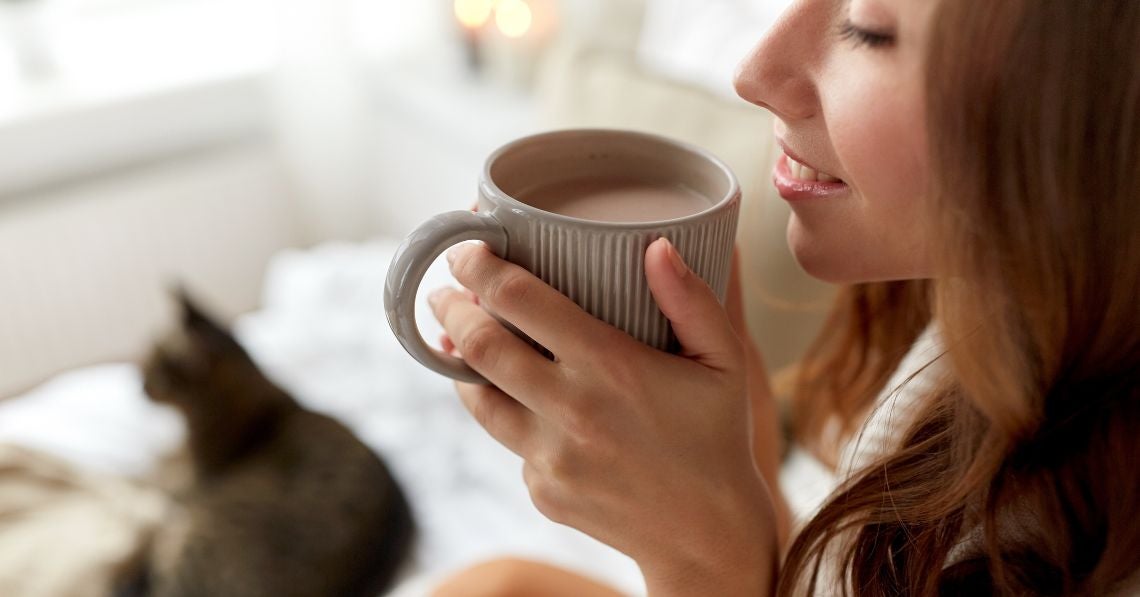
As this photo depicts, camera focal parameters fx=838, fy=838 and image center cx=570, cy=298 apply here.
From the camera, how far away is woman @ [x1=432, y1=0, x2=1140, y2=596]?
1.40 ft

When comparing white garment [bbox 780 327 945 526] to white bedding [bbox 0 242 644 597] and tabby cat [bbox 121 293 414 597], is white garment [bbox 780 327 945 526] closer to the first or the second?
white bedding [bbox 0 242 644 597]

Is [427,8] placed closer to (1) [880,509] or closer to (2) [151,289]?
(2) [151,289]

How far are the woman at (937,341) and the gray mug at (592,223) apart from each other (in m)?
0.02

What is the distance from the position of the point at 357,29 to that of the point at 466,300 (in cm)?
182

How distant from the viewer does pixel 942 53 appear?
1.41ft

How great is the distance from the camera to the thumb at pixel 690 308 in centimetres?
48

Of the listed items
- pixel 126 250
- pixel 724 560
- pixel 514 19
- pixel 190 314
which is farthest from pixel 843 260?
pixel 126 250

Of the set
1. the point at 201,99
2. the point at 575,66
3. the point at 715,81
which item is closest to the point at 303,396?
the point at 575,66

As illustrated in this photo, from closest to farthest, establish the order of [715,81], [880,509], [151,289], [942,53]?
[942,53] < [880,509] < [715,81] < [151,289]

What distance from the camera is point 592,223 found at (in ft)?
1.56

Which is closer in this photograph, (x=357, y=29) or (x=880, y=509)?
(x=880, y=509)

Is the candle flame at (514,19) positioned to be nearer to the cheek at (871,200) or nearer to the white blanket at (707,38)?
the white blanket at (707,38)

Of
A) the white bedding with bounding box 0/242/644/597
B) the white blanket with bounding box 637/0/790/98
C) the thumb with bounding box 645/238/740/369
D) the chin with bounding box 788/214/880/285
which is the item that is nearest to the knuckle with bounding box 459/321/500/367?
the thumb with bounding box 645/238/740/369

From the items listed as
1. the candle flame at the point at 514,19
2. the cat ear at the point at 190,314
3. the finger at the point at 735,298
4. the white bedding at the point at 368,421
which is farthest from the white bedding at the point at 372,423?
the candle flame at the point at 514,19
